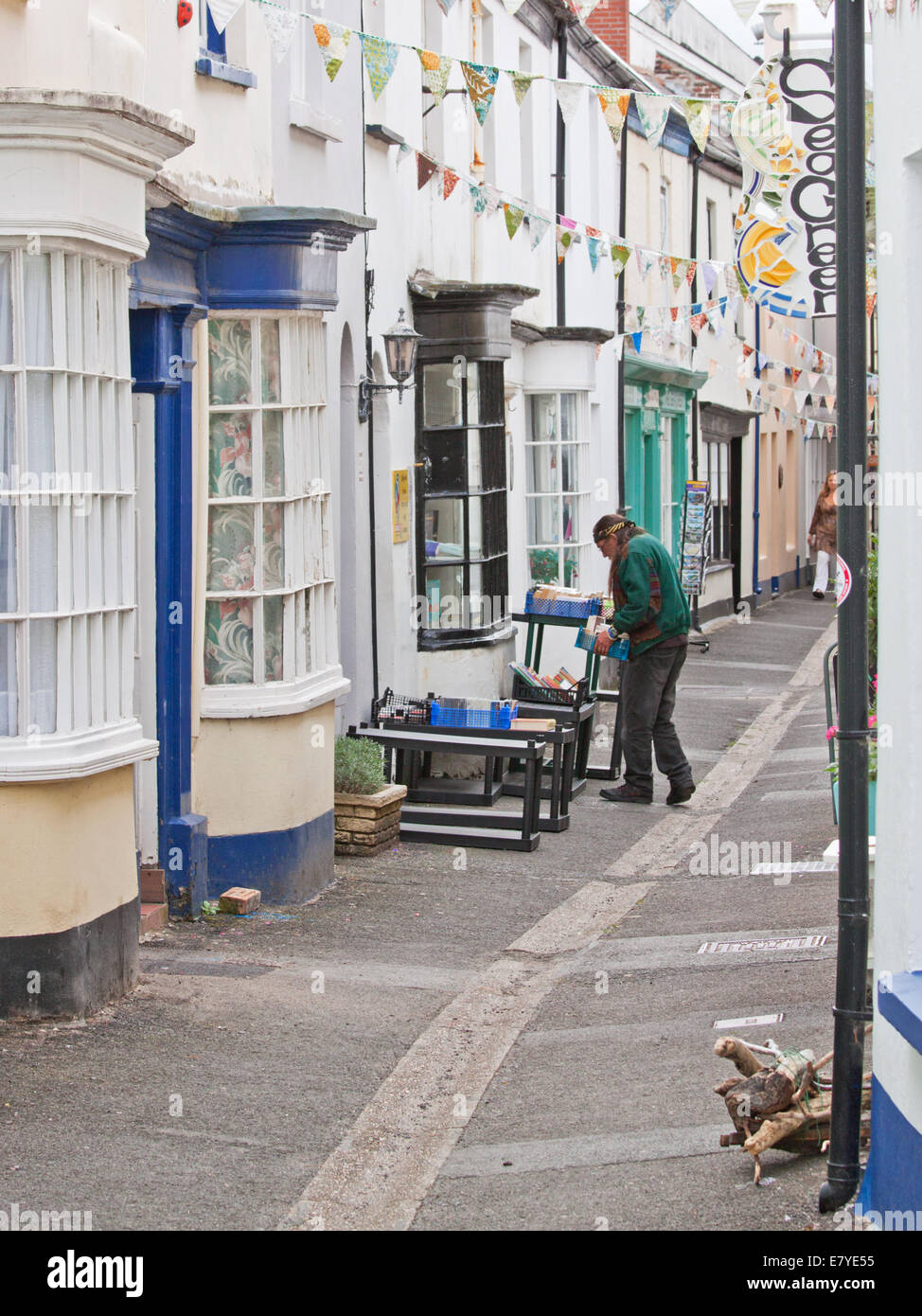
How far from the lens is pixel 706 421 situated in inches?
1105

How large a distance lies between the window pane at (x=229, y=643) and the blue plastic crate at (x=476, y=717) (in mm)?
2818

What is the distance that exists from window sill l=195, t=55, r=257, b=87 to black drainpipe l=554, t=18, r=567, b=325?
8.82m

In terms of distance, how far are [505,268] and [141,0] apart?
9.23m

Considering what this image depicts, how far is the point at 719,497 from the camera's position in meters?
30.0

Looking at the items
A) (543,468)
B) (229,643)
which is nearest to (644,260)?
(543,468)

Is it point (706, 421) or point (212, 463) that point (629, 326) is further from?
point (212, 463)

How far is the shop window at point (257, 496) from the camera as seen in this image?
903 centimetres

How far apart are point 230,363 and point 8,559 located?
2703mm

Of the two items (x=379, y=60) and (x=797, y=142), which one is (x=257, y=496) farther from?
(x=797, y=142)

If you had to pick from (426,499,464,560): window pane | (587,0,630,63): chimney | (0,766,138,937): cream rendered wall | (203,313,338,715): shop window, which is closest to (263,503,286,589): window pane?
(203,313,338,715): shop window

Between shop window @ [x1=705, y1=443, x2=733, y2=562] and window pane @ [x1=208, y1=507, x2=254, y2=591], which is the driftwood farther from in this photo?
shop window @ [x1=705, y1=443, x2=733, y2=562]

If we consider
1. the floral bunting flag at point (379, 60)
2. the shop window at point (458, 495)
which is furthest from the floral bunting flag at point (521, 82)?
the shop window at point (458, 495)

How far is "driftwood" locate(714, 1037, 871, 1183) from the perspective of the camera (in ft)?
16.6
